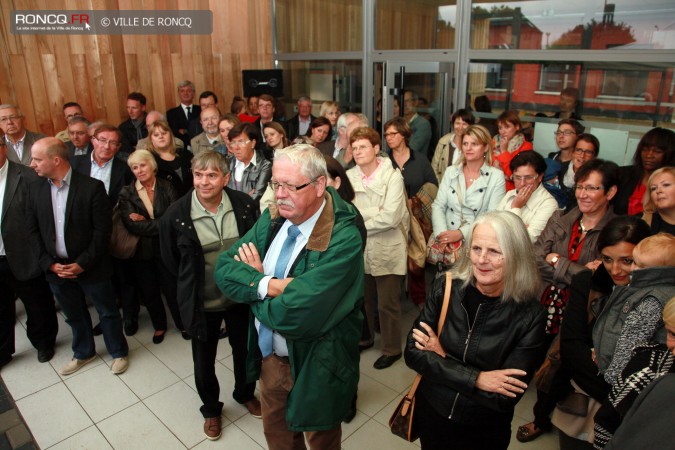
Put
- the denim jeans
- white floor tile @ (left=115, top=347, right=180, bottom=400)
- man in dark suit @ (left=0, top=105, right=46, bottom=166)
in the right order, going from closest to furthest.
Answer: white floor tile @ (left=115, top=347, right=180, bottom=400)
the denim jeans
man in dark suit @ (left=0, top=105, right=46, bottom=166)

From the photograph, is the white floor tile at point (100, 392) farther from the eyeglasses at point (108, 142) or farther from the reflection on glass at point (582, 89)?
the reflection on glass at point (582, 89)

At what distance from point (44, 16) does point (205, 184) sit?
15.9 feet

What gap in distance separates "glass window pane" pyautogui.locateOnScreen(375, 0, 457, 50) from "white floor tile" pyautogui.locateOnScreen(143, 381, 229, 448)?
483 centimetres

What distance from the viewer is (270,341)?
7.07 ft

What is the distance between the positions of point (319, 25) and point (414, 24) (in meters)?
1.94

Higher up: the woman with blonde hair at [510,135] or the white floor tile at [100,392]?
the woman with blonde hair at [510,135]

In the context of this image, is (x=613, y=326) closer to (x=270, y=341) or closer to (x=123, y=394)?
(x=270, y=341)

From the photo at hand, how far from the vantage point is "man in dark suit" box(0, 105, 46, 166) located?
4.59m

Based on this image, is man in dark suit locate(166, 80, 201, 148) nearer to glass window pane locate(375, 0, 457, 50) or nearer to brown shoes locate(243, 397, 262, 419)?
glass window pane locate(375, 0, 457, 50)

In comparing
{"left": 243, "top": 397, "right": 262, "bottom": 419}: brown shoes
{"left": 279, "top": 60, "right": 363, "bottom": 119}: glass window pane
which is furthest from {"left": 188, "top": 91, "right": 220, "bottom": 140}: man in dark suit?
{"left": 243, "top": 397, "right": 262, "bottom": 419}: brown shoes

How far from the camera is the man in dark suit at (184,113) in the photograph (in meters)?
6.44

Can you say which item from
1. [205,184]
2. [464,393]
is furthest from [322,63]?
[464,393]

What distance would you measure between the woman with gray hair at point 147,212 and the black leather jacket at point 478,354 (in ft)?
7.66

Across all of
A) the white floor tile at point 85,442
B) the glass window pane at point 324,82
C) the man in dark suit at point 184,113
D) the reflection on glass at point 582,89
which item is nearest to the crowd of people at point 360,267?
the white floor tile at point 85,442
